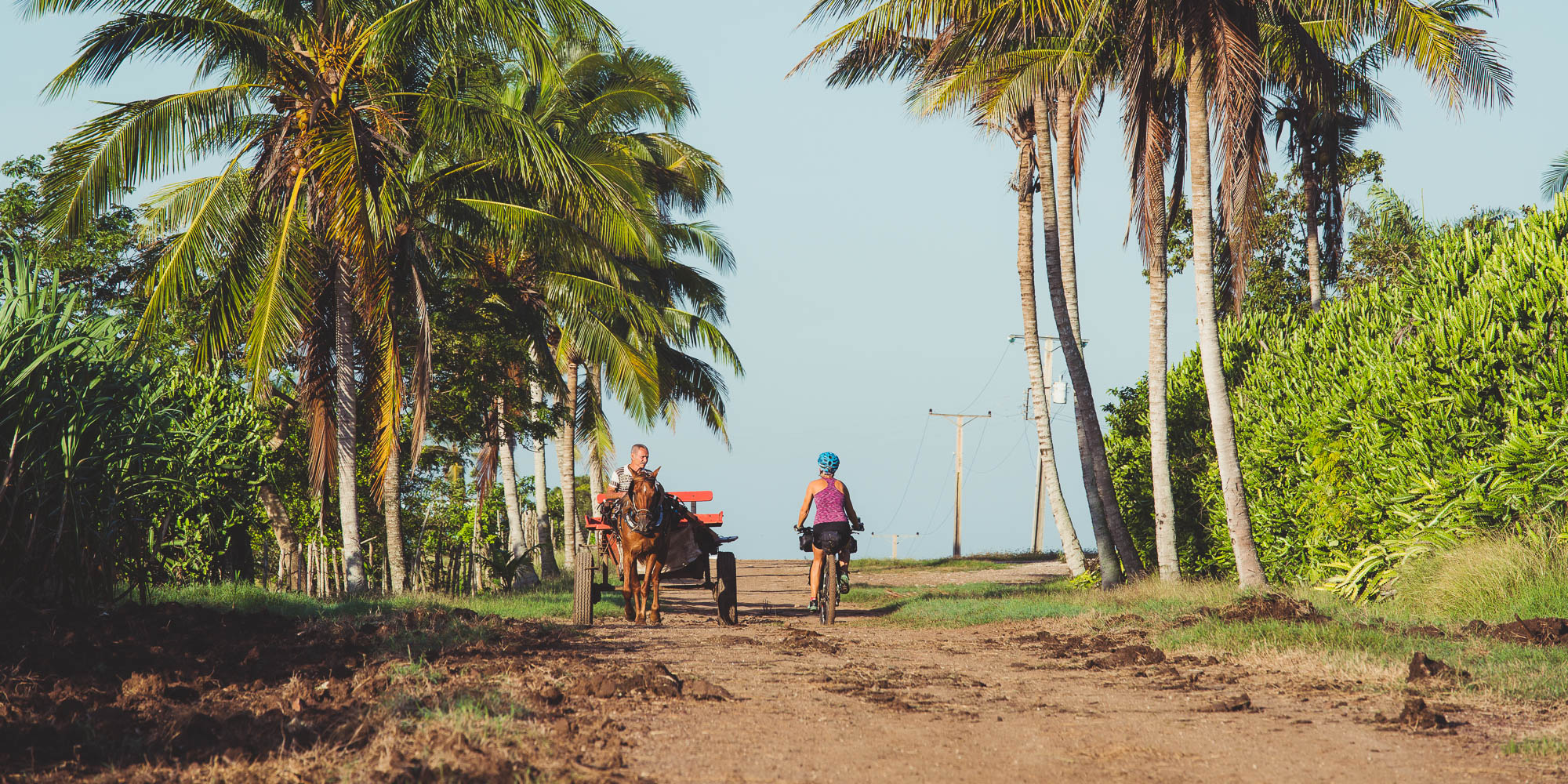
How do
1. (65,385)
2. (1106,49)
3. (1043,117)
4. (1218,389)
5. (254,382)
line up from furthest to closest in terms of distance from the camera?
(1043,117)
(1106,49)
(254,382)
(1218,389)
(65,385)

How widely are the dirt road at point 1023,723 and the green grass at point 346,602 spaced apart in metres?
3.16

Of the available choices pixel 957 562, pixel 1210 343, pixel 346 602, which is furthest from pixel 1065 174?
pixel 957 562

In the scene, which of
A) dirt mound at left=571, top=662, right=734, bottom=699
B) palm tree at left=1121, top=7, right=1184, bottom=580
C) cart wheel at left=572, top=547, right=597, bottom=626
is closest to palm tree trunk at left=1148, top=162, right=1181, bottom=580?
palm tree at left=1121, top=7, right=1184, bottom=580

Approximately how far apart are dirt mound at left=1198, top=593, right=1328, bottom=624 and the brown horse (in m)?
5.28

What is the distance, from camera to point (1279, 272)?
29.6 m

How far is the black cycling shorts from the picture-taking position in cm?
1317

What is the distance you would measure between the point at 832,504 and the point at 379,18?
859 centimetres

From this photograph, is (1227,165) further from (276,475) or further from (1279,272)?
(1279,272)

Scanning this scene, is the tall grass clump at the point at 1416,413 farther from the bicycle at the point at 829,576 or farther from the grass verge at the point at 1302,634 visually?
the bicycle at the point at 829,576

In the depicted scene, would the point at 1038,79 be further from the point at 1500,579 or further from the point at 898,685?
the point at 898,685

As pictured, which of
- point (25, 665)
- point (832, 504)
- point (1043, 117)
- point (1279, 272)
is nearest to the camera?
point (25, 665)

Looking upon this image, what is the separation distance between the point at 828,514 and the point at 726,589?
4.46ft

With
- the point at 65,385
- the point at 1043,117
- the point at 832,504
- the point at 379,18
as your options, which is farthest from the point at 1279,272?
the point at 65,385

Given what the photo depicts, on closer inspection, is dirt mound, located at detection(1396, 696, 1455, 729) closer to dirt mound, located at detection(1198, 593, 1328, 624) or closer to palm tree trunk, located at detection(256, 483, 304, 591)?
dirt mound, located at detection(1198, 593, 1328, 624)
